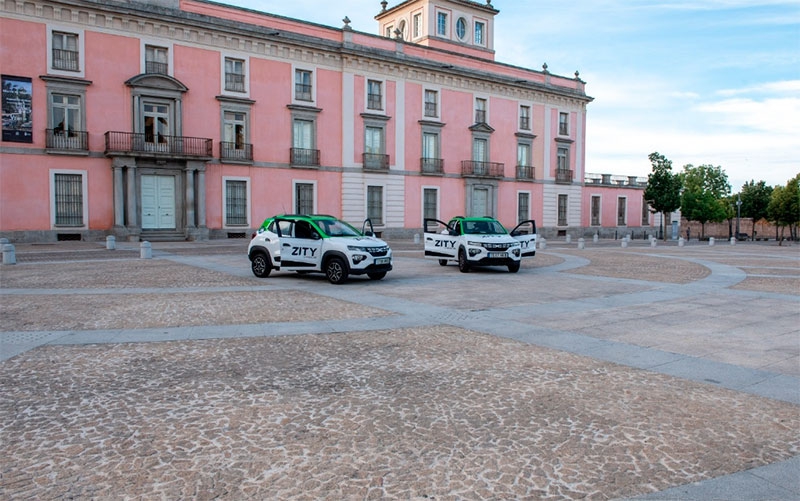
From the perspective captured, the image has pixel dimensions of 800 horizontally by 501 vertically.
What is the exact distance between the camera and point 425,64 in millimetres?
39906

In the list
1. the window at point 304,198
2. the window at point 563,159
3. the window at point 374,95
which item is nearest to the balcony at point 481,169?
the window at point 563,159

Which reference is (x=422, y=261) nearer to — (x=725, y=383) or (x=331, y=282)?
(x=331, y=282)

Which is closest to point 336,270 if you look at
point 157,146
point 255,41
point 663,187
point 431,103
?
point 157,146

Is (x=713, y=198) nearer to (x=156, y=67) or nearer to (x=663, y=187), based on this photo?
(x=663, y=187)

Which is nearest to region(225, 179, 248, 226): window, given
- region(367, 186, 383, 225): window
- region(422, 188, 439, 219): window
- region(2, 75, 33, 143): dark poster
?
region(367, 186, 383, 225): window

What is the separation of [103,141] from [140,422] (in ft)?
94.7

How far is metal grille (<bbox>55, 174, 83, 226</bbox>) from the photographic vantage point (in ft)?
94.2

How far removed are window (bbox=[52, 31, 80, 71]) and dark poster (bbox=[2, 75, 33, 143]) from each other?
1.70 m

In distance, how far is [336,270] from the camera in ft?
46.4

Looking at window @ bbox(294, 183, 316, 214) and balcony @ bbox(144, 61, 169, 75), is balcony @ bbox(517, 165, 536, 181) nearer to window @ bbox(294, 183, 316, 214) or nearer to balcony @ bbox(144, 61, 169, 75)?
window @ bbox(294, 183, 316, 214)

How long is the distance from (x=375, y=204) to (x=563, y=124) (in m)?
19.4

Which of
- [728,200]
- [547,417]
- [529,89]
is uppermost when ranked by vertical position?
[529,89]

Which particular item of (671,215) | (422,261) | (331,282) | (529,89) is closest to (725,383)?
(331,282)

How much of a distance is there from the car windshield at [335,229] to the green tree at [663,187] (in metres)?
44.5
